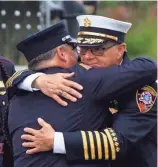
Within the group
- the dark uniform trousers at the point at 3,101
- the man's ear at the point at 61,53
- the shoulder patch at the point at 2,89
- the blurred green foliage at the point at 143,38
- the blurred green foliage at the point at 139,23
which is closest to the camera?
the man's ear at the point at 61,53

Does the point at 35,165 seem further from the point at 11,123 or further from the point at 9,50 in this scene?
the point at 9,50

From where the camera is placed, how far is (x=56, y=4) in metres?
7.65

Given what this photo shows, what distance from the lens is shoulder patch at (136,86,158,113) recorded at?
2.67 metres

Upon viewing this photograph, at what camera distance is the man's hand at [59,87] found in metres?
2.66

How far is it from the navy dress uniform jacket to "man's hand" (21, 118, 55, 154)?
0.07 metres

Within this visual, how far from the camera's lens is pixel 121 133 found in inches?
104

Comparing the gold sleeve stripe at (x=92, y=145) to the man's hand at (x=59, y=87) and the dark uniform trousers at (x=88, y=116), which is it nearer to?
the dark uniform trousers at (x=88, y=116)

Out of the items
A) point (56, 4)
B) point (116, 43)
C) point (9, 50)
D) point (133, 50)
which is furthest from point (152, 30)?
point (116, 43)

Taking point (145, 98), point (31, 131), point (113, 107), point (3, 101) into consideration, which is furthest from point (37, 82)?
point (3, 101)

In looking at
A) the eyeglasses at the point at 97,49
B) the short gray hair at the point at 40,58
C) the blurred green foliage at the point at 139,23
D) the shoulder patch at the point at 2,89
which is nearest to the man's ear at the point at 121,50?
the eyeglasses at the point at 97,49

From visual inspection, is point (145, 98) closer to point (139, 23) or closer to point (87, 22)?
point (87, 22)

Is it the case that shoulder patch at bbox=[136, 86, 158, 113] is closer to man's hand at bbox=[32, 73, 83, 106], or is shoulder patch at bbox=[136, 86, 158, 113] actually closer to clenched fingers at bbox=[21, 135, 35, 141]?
man's hand at bbox=[32, 73, 83, 106]

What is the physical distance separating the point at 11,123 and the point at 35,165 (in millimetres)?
228

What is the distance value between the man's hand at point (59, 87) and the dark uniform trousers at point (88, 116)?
24mm
